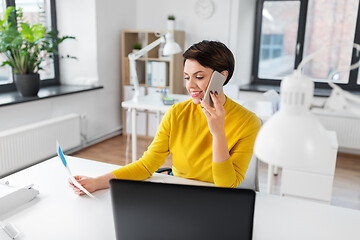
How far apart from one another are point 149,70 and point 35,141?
5.62 ft

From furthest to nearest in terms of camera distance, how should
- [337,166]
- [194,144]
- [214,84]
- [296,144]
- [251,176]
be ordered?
[337,166] → [251,176] → [194,144] → [214,84] → [296,144]

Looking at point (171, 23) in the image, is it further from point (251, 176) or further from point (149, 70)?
point (251, 176)

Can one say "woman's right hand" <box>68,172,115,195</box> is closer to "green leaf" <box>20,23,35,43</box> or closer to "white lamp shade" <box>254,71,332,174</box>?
"white lamp shade" <box>254,71,332,174</box>

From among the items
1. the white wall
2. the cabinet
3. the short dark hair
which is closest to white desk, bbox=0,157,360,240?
the short dark hair

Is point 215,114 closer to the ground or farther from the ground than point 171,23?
closer to the ground

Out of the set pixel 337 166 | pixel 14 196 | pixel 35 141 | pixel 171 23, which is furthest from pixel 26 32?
pixel 337 166

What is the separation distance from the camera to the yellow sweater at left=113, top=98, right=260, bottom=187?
1.42 meters

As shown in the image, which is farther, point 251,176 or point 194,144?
point 251,176

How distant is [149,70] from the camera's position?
4359 millimetres

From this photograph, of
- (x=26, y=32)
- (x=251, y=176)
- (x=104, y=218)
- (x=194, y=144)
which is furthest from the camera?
(x=26, y=32)

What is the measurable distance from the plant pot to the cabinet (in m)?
1.27

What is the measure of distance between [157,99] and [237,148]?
197 cm

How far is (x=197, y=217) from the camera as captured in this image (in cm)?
83

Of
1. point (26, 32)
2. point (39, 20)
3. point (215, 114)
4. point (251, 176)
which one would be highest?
point (39, 20)
